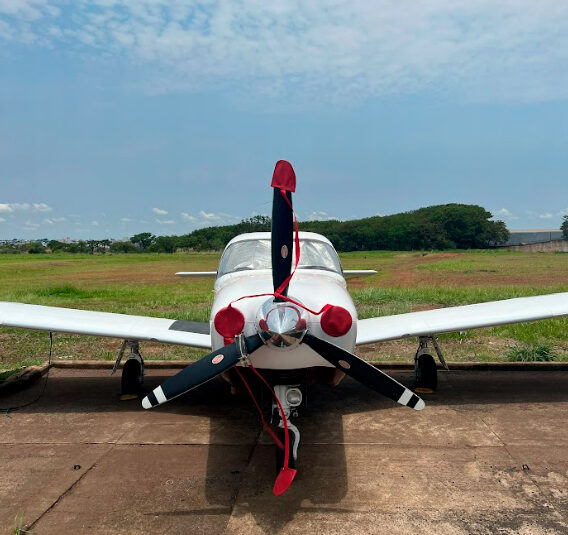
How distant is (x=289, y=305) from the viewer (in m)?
4.26

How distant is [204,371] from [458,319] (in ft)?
14.6

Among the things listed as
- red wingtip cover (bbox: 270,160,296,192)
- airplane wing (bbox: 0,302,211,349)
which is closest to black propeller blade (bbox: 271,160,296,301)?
red wingtip cover (bbox: 270,160,296,192)

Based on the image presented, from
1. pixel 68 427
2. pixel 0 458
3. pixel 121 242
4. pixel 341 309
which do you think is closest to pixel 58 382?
pixel 68 427

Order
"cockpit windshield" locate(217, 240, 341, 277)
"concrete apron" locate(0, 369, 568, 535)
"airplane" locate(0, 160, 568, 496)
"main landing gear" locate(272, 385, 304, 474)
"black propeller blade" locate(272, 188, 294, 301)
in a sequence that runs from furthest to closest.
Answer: "cockpit windshield" locate(217, 240, 341, 277)
"main landing gear" locate(272, 385, 304, 474)
"black propeller blade" locate(272, 188, 294, 301)
"airplane" locate(0, 160, 568, 496)
"concrete apron" locate(0, 369, 568, 535)

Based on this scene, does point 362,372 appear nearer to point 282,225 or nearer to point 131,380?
point 282,225

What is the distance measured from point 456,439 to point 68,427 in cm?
449

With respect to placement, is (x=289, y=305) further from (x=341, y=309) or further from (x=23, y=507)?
(x=23, y=507)

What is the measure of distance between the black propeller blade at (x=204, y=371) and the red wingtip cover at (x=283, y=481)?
37.5 inches

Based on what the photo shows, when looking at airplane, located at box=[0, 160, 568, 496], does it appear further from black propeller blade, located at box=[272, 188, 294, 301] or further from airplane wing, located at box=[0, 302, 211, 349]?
airplane wing, located at box=[0, 302, 211, 349]

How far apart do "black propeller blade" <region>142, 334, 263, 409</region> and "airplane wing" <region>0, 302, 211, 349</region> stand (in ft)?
8.23

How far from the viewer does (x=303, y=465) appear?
5.09 m

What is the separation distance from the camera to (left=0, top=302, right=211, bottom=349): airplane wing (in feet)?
23.4

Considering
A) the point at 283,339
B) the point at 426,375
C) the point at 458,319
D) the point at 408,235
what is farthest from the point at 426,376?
the point at 408,235

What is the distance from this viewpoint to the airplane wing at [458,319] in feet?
23.4
